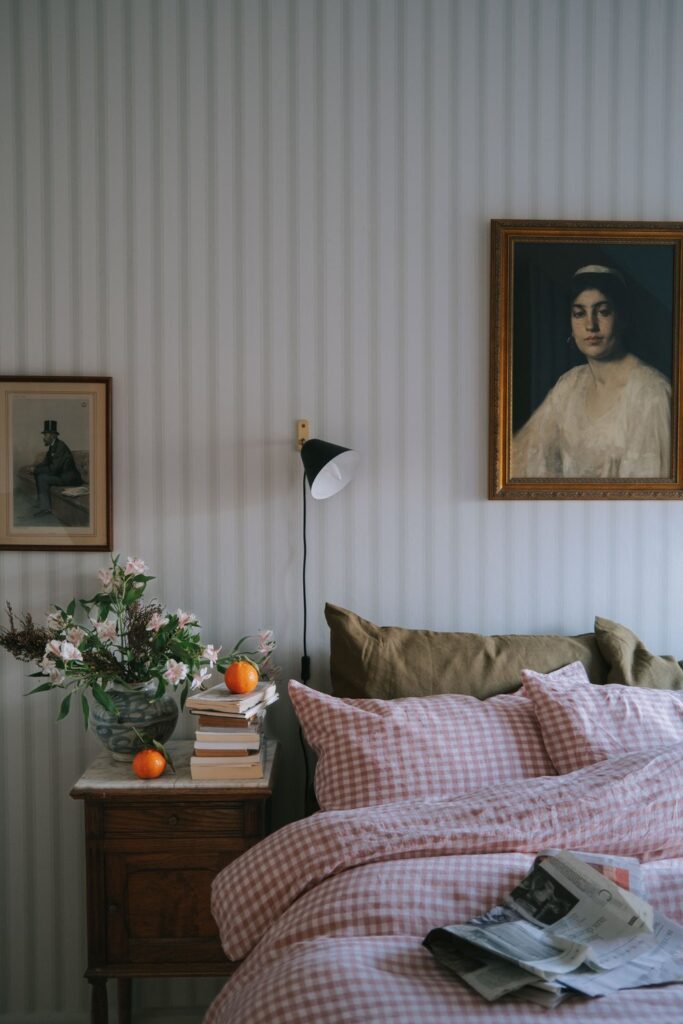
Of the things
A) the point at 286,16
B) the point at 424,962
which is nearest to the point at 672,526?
the point at 424,962

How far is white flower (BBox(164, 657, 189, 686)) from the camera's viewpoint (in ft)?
7.14

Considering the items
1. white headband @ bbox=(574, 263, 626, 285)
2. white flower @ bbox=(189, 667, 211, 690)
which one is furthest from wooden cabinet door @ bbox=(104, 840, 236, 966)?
white headband @ bbox=(574, 263, 626, 285)

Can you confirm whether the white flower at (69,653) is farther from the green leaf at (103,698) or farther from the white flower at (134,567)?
the white flower at (134,567)

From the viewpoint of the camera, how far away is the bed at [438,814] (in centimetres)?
131

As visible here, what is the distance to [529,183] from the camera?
2570mm

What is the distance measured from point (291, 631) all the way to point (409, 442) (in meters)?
0.70

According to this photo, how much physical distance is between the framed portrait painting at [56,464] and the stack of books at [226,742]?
665 millimetres

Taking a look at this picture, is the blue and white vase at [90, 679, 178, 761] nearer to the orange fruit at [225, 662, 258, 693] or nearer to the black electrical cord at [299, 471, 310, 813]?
the orange fruit at [225, 662, 258, 693]

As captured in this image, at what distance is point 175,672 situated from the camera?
2.18 meters

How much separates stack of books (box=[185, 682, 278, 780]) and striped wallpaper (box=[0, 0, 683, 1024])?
0.38m

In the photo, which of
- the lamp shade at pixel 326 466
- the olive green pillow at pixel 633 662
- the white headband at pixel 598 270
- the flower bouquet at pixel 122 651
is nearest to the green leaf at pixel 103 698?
the flower bouquet at pixel 122 651

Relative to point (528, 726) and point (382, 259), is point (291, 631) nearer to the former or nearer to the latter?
point (528, 726)

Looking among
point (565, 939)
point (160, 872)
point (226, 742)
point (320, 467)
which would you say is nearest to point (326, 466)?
point (320, 467)

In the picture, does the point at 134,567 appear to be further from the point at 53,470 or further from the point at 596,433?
the point at 596,433
